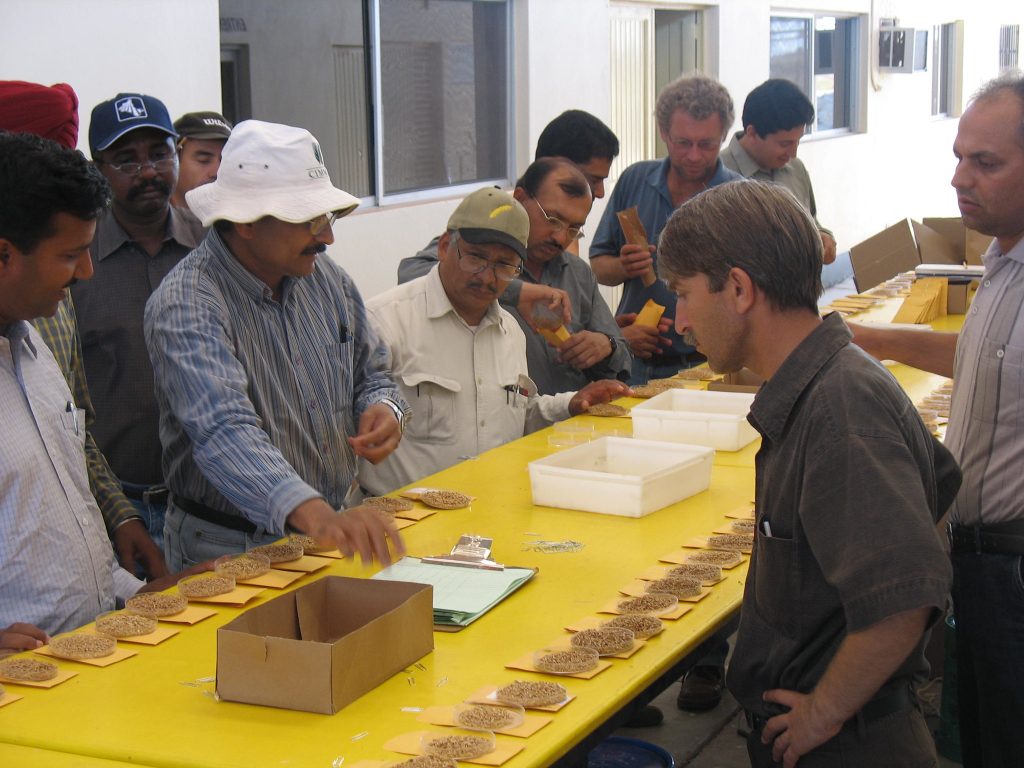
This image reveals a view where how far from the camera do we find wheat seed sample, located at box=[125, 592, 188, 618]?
220 cm

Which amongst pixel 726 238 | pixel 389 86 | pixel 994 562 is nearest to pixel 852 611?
pixel 726 238

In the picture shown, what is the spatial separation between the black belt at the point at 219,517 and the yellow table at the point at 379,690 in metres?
0.31

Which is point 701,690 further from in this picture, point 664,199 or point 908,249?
point 908,249

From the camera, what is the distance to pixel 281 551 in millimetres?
2492

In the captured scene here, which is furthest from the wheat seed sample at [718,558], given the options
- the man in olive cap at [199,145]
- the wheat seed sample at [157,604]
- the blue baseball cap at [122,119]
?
the man in olive cap at [199,145]

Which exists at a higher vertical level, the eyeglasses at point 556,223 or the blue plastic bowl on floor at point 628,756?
the eyeglasses at point 556,223

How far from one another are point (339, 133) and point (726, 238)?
17.0 ft

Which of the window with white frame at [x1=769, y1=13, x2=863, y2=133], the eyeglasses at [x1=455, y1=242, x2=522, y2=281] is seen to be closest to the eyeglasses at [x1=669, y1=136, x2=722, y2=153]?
the eyeglasses at [x1=455, y1=242, x2=522, y2=281]

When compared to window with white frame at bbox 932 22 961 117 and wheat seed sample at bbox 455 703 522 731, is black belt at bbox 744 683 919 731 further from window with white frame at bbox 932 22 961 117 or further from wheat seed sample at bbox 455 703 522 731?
window with white frame at bbox 932 22 961 117

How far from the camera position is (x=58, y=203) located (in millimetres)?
2182

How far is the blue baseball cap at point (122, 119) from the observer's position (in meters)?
3.48

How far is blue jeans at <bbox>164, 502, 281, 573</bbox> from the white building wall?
94.4 inches

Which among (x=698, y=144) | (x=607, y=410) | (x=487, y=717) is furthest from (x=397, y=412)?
(x=698, y=144)

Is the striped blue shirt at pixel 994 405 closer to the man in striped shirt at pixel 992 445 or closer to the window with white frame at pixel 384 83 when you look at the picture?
the man in striped shirt at pixel 992 445
